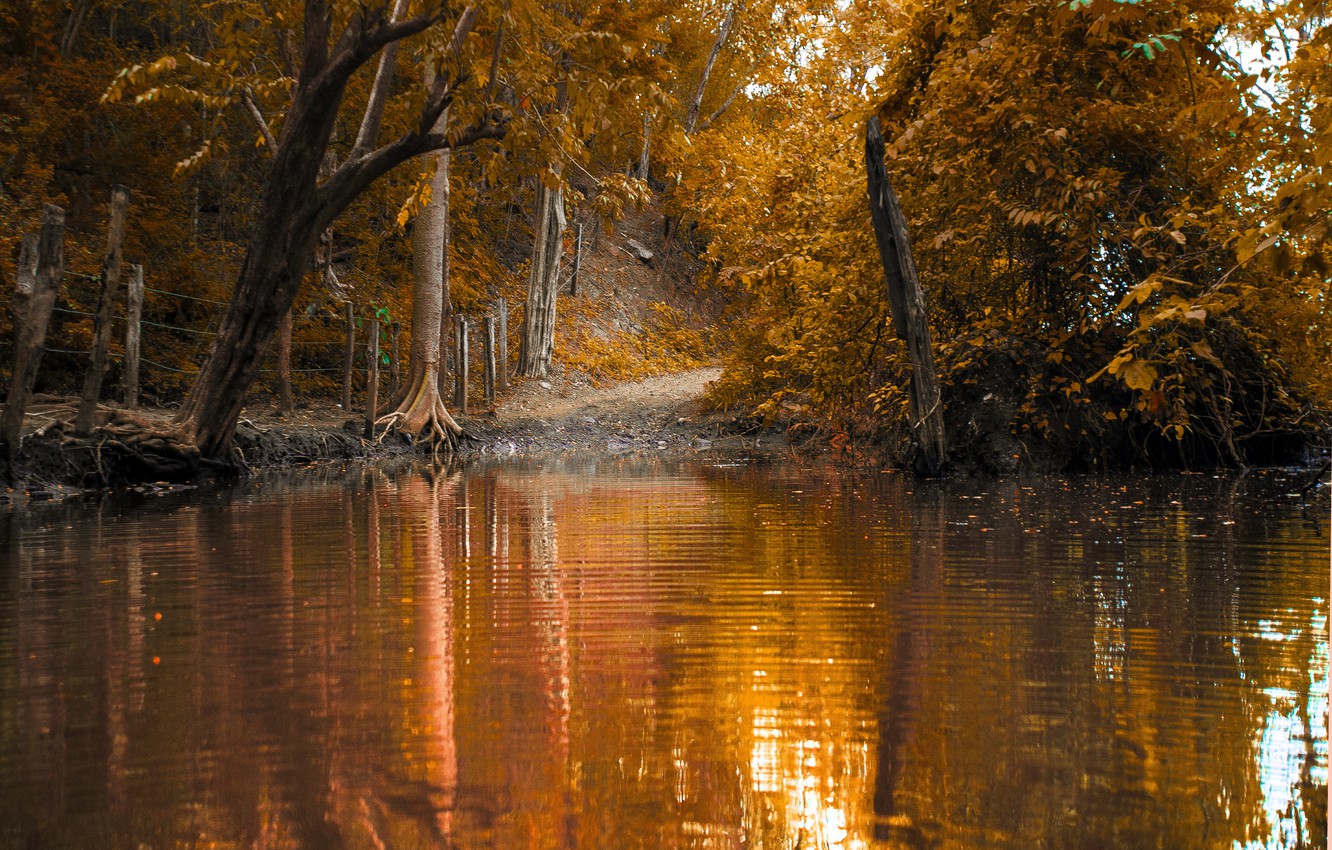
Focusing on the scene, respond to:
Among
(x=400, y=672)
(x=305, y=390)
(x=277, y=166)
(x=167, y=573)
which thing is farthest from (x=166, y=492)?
(x=305, y=390)

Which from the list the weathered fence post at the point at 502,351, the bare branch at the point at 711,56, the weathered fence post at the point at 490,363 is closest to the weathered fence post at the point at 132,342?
the weathered fence post at the point at 490,363

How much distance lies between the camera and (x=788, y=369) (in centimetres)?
1788

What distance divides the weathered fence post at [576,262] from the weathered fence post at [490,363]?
8.44 m

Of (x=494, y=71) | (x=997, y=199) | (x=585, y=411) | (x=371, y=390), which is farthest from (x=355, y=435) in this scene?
(x=997, y=199)

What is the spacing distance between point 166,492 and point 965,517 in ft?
22.6

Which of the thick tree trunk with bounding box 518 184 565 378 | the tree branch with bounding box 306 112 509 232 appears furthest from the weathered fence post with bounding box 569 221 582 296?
the tree branch with bounding box 306 112 509 232

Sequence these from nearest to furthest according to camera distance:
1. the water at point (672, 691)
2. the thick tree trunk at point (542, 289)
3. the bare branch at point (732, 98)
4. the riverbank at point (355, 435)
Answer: the water at point (672, 691)
the riverbank at point (355, 435)
the thick tree trunk at point (542, 289)
the bare branch at point (732, 98)

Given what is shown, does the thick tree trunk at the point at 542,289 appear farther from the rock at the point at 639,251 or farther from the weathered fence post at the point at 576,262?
the rock at the point at 639,251

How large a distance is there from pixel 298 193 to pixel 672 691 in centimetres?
→ 864

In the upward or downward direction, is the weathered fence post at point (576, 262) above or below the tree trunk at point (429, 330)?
above

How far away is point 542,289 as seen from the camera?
2402 cm

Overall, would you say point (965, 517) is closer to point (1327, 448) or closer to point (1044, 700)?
point (1044, 700)

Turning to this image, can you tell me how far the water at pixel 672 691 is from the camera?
6.59 ft

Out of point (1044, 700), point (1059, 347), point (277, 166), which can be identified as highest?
point (277, 166)
